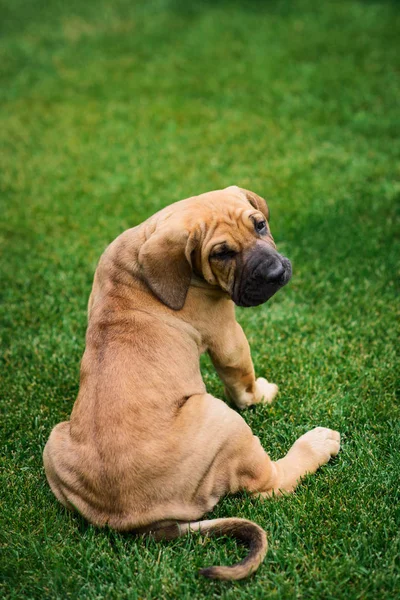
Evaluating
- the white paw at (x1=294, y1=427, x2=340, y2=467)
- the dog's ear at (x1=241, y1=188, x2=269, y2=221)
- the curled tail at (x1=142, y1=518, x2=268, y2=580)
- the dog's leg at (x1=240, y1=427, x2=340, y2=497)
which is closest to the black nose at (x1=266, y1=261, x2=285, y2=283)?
the dog's ear at (x1=241, y1=188, x2=269, y2=221)

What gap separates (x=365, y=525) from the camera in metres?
3.73

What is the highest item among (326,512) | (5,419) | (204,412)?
(204,412)

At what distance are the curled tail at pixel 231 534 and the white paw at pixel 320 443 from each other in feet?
2.57

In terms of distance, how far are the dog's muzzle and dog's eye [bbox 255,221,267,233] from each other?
0.17 meters

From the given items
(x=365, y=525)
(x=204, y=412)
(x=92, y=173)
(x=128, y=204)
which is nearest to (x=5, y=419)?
(x=204, y=412)

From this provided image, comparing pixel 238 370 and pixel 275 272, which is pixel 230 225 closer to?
pixel 275 272

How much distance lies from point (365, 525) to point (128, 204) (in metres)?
5.04

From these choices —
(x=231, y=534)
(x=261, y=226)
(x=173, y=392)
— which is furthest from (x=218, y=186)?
(x=231, y=534)

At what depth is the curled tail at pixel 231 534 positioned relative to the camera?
326 cm

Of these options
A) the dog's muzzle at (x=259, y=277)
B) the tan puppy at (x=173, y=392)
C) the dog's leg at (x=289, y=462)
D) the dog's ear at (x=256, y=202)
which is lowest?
the dog's leg at (x=289, y=462)

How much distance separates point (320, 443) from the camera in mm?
4262

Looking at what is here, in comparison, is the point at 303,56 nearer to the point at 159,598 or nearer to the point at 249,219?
the point at 249,219

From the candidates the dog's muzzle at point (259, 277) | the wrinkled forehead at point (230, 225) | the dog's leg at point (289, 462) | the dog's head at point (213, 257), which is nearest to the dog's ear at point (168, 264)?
the dog's head at point (213, 257)

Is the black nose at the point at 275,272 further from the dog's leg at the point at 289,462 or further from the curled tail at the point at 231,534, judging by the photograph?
the curled tail at the point at 231,534
